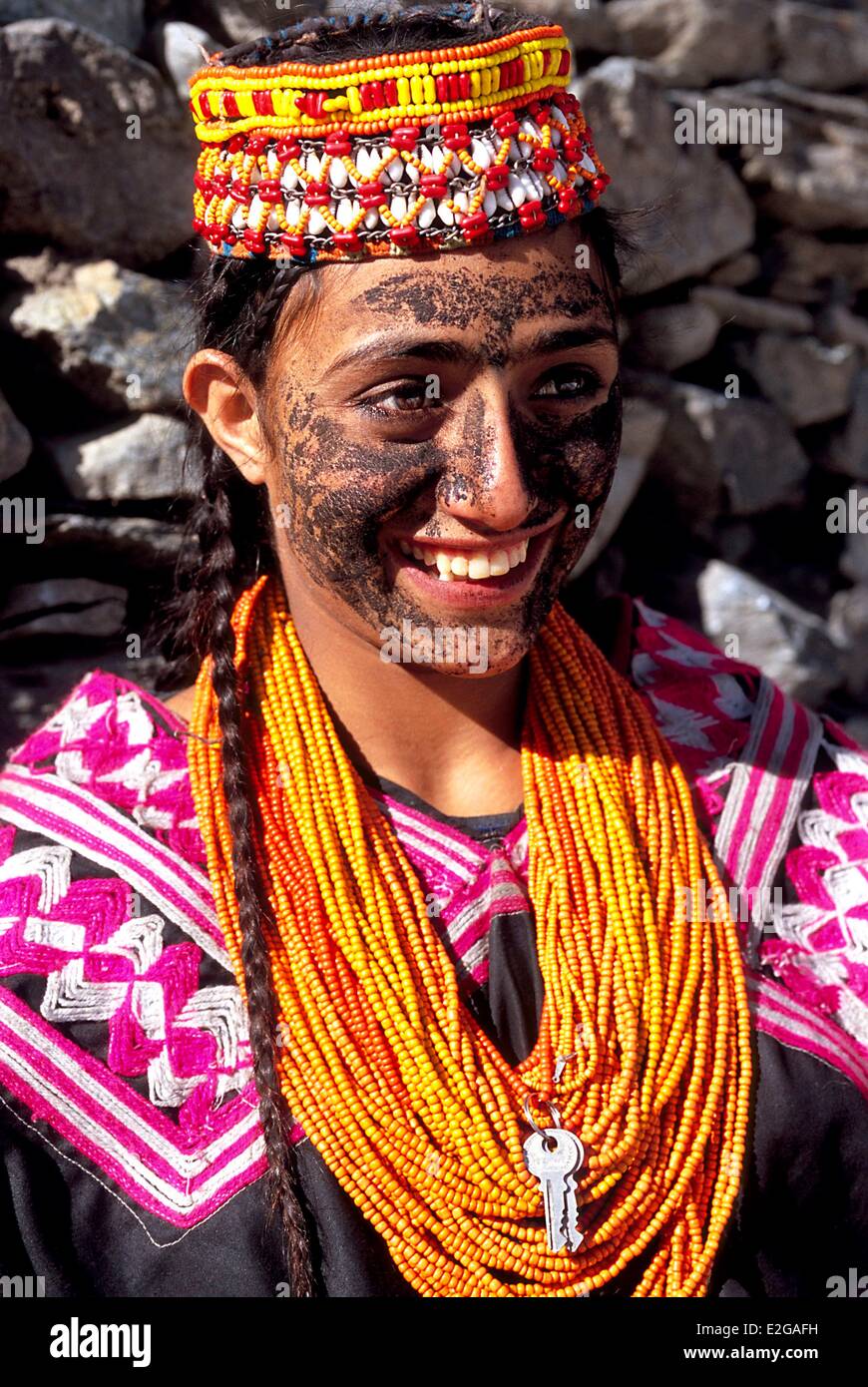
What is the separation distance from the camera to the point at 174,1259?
1824 millimetres

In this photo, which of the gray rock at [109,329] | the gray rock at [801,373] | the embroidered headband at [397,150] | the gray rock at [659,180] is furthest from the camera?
the gray rock at [801,373]

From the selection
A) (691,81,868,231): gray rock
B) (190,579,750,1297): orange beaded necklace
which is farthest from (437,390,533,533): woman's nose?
(691,81,868,231): gray rock

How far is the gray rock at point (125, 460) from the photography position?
10.4 ft

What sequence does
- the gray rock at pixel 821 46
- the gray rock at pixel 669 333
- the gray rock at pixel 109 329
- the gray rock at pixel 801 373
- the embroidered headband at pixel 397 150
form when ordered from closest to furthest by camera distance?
the embroidered headband at pixel 397 150 < the gray rock at pixel 109 329 < the gray rock at pixel 669 333 < the gray rock at pixel 821 46 < the gray rock at pixel 801 373

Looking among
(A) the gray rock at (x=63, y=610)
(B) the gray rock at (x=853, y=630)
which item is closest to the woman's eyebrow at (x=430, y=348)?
(A) the gray rock at (x=63, y=610)

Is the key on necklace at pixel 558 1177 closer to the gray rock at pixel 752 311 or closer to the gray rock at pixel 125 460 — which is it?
the gray rock at pixel 125 460

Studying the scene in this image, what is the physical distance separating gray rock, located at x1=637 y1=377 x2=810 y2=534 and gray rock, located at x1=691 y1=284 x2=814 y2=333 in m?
0.25

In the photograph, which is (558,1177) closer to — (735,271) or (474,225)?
(474,225)

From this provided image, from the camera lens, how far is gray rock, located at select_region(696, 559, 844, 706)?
4227 millimetres

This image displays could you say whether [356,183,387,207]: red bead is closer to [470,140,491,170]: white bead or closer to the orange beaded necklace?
[470,140,491,170]: white bead

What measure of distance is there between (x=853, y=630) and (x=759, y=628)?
0.53 m

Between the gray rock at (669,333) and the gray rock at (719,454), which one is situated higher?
the gray rock at (669,333)
